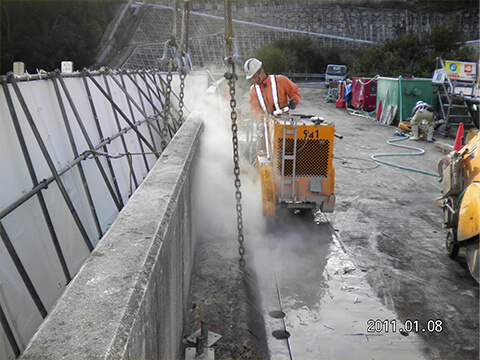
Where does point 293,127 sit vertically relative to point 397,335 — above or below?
above

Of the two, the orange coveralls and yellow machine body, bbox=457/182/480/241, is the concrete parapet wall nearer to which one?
yellow machine body, bbox=457/182/480/241

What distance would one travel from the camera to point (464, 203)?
590 centimetres

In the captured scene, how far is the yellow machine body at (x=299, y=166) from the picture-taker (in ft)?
22.1

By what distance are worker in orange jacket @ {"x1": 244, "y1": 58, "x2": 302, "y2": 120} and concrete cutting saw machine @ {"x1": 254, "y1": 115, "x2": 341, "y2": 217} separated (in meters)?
1.31

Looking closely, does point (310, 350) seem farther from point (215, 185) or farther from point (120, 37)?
point (120, 37)

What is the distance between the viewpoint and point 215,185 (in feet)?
26.5

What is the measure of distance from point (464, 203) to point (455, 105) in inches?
505

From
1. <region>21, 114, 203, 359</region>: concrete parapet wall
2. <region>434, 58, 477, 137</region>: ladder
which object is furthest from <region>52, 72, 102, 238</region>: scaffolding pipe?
<region>434, 58, 477, 137</region>: ladder

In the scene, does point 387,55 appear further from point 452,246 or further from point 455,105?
point 452,246

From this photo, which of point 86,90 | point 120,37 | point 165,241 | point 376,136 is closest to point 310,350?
point 165,241

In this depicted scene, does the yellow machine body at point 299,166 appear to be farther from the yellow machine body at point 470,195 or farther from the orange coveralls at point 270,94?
the yellow machine body at point 470,195

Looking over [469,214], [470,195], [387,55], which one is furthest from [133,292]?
[387,55]

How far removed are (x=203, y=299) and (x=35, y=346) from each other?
3.27 metres

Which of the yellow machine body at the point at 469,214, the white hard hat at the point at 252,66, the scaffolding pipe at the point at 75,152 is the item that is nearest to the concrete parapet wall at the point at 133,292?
the scaffolding pipe at the point at 75,152
